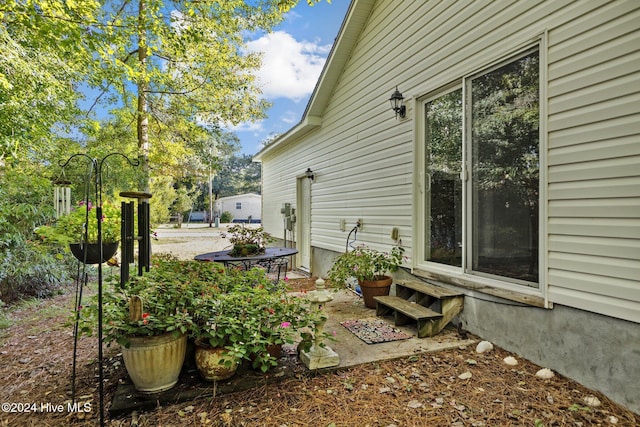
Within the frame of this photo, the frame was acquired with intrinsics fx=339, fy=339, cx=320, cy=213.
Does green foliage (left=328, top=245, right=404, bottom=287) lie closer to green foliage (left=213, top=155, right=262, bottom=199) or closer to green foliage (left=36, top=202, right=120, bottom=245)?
green foliage (left=36, top=202, right=120, bottom=245)

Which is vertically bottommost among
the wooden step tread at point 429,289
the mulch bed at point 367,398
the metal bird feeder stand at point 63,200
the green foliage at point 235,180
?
the mulch bed at point 367,398

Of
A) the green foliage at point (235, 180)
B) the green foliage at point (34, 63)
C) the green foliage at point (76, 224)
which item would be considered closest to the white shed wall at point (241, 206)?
the green foliage at point (235, 180)

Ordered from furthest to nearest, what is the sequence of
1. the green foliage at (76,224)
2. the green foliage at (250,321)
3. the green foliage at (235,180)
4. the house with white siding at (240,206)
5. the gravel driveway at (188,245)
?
1. the green foliage at (235,180)
2. the house with white siding at (240,206)
3. the gravel driveway at (188,245)
4. the green foliage at (76,224)
5. the green foliage at (250,321)

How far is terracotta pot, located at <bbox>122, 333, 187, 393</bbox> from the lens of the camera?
7.13 ft

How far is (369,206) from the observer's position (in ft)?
16.9

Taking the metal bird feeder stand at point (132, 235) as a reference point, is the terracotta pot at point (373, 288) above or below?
below

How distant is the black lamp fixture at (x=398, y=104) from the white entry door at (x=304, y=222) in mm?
3553

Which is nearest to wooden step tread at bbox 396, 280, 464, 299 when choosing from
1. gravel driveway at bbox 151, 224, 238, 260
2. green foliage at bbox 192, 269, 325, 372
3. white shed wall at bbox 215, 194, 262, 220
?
green foliage at bbox 192, 269, 325, 372

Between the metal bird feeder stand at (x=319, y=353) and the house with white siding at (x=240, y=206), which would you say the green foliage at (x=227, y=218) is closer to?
the house with white siding at (x=240, y=206)

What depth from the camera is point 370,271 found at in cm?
428

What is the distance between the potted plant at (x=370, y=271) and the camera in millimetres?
4203

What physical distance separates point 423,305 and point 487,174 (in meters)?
1.48

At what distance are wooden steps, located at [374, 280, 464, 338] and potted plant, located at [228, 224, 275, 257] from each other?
6.92 ft

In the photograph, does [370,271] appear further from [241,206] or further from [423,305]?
[241,206]
